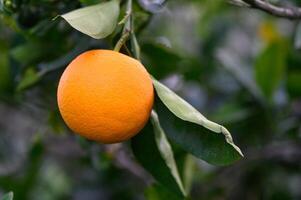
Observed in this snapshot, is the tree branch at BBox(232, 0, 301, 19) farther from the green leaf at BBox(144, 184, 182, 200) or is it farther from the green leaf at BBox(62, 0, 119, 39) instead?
the green leaf at BBox(144, 184, 182, 200)

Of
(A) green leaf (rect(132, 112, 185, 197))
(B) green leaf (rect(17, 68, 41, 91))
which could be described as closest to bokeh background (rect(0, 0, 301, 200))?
(B) green leaf (rect(17, 68, 41, 91))

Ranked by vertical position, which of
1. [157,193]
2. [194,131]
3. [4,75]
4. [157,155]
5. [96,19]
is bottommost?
[4,75]

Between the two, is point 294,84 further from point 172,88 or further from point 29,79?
point 29,79

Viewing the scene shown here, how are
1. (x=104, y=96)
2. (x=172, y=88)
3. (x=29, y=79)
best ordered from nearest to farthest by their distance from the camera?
(x=104, y=96) < (x=29, y=79) < (x=172, y=88)

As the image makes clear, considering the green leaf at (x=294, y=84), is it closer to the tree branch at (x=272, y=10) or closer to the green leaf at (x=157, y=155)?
the tree branch at (x=272, y=10)

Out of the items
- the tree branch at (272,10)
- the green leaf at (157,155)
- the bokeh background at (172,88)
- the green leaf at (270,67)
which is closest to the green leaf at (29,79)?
the bokeh background at (172,88)

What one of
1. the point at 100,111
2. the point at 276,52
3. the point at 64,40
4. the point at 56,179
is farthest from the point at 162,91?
the point at 56,179

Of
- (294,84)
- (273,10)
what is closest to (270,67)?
(294,84)
